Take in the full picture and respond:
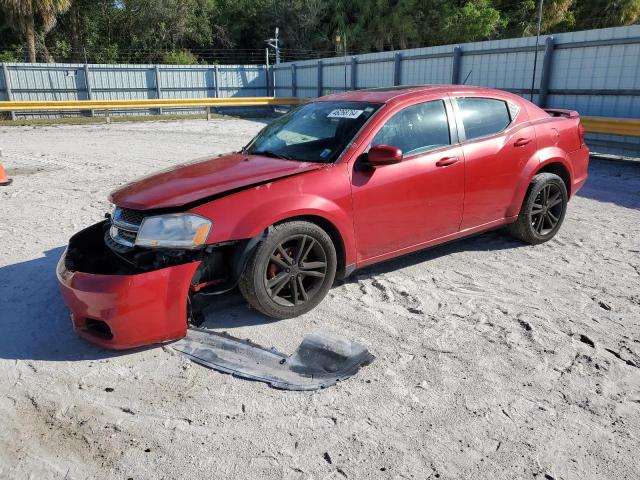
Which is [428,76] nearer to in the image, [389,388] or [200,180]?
[200,180]

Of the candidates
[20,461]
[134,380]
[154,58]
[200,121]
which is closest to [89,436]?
[20,461]

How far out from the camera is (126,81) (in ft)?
80.1

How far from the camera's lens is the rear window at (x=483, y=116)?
4.80 m

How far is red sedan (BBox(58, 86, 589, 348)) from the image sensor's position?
11.3 feet

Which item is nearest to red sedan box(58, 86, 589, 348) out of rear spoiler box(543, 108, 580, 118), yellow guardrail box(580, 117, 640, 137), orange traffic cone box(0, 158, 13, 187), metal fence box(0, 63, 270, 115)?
rear spoiler box(543, 108, 580, 118)

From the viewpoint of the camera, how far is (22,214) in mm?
6867

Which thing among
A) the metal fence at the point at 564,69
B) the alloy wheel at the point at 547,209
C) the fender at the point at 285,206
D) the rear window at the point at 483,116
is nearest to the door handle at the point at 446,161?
the rear window at the point at 483,116

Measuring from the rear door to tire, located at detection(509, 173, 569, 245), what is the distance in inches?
11.6

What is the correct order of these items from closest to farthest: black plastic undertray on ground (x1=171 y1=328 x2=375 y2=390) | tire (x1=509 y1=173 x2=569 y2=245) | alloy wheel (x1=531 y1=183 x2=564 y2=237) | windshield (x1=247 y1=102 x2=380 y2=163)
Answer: black plastic undertray on ground (x1=171 y1=328 x2=375 y2=390) → windshield (x1=247 y1=102 x2=380 y2=163) → tire (x1=509 y1=173 x2=569 y2=245) → alloy wheel (x1=531 y1=183 x2=564 y2=237)

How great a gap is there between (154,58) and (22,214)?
1170 inches

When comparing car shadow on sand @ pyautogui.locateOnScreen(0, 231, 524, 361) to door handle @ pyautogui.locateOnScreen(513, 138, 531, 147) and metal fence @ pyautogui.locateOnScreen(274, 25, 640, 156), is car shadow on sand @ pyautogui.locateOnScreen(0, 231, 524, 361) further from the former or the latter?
metal fence @ pyautogui.locateOnScreen(274, 25, 640, 156)

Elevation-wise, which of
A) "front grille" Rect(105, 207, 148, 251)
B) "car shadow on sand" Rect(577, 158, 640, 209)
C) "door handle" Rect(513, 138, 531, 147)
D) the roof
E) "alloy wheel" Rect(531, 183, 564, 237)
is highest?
the roof

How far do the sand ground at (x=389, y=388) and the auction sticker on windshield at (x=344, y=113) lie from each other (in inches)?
55.5

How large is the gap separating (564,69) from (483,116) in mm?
9265
